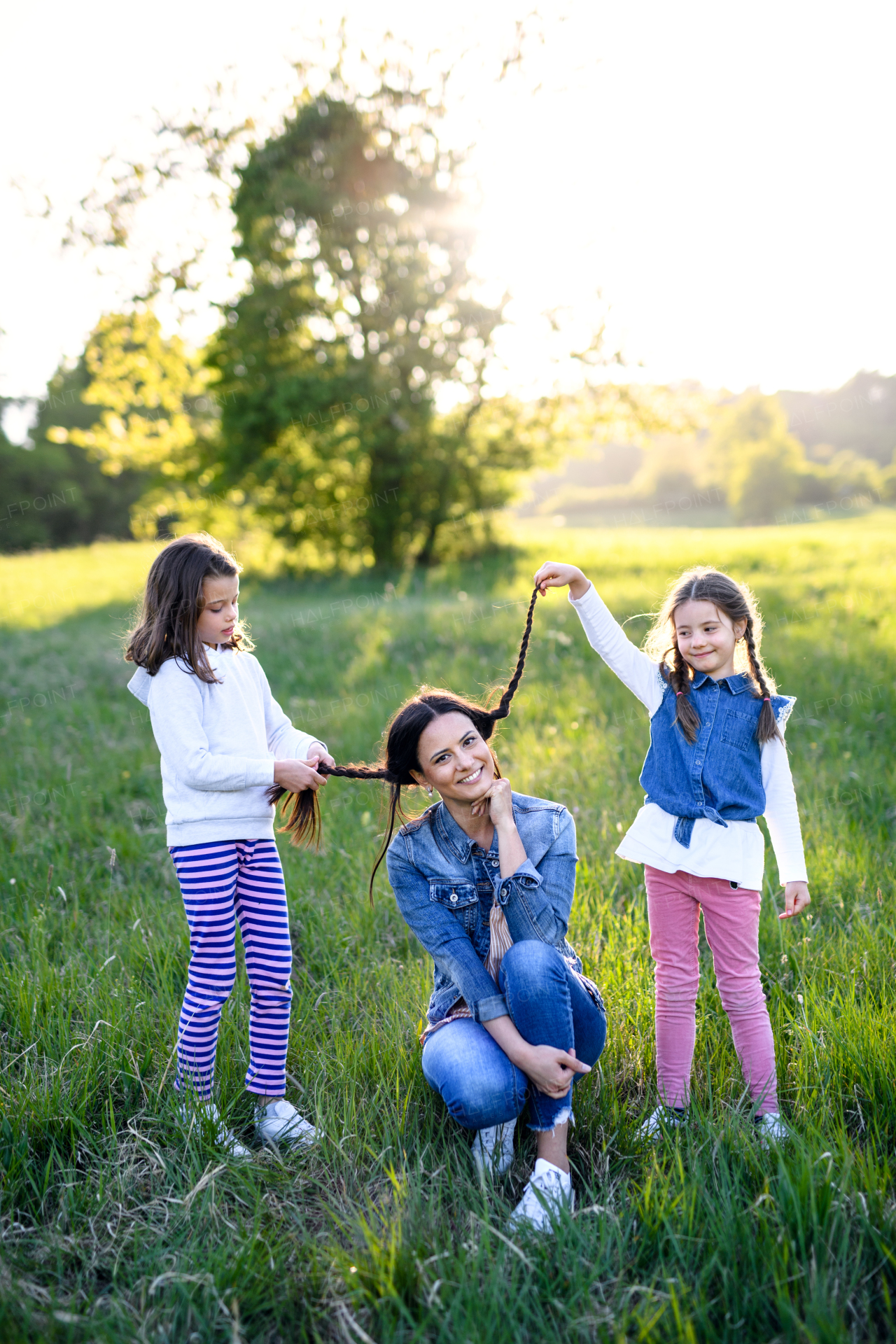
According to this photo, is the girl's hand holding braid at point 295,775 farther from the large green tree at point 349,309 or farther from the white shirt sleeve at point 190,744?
the large green tree at point 349,309

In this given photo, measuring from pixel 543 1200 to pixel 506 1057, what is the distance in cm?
38

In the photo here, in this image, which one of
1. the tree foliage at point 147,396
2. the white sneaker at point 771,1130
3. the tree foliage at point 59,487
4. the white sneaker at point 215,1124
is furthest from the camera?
the tree foliage at point 59,487

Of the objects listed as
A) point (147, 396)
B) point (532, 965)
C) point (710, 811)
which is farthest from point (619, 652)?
point (147, 396)

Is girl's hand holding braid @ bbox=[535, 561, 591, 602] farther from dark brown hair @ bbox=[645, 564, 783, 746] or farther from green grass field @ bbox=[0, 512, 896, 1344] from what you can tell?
green grass field @ bbox=[0, 512, 896, 1344]

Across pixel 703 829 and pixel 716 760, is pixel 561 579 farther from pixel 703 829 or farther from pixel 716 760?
pixel 703 829

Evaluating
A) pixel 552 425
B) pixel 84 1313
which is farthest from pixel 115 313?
pixel 84 1313

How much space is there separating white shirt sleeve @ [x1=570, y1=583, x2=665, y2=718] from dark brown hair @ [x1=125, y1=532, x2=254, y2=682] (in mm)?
1176

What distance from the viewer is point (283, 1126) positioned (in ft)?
8.36

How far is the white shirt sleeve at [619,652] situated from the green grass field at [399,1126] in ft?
3.36

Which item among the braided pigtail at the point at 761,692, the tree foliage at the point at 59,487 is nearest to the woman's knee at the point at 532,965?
the braided pigtail at the point at 761,692

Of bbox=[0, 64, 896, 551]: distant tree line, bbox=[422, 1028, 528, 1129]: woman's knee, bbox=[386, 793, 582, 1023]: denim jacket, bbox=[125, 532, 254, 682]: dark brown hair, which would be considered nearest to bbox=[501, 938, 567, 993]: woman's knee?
bbox=[386, 793, 582, 1023]: denim jacket

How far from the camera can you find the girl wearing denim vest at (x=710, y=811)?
2.62m

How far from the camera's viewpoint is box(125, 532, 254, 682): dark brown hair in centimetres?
267

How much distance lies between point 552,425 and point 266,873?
1544 centimetres
